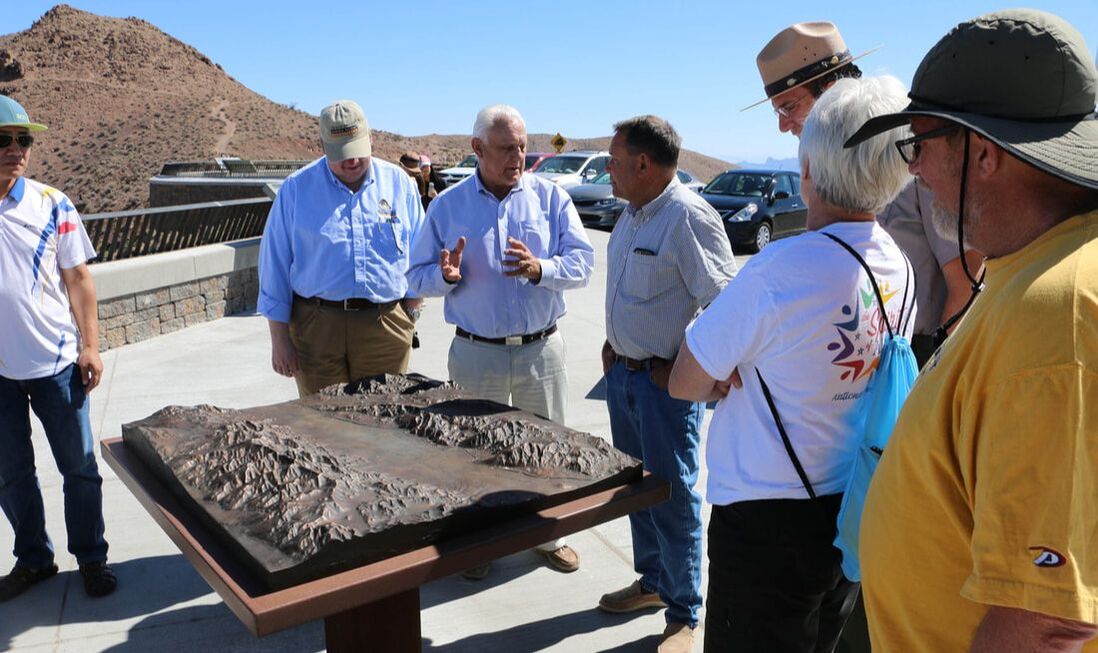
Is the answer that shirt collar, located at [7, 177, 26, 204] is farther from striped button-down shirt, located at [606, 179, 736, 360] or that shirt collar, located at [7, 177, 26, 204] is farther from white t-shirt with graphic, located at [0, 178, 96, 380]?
striped button-down shirt, located at [606, 179, 736, 360]

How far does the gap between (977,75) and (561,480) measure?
1325mm

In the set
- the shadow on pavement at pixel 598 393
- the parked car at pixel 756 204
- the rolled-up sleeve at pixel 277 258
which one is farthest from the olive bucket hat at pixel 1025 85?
the parked car at pixel 756 204

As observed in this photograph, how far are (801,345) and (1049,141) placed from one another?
80cm

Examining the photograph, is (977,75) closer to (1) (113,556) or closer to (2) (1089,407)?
(2) (1089,407)

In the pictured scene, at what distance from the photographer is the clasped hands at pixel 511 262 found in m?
3.33

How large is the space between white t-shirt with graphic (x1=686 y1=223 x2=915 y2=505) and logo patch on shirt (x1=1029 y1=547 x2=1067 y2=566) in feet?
2.92

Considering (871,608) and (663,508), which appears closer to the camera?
(871,608)

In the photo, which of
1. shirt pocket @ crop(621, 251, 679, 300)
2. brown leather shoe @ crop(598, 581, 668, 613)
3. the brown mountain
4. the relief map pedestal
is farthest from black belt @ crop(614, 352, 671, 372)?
the brown mountain

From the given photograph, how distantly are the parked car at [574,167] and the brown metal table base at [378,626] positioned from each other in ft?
57.9

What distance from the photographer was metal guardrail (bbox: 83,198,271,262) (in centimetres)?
772

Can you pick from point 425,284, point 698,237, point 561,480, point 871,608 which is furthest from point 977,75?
point 425,284

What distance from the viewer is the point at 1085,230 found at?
1.15m

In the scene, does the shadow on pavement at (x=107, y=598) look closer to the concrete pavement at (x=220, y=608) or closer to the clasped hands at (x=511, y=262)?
the concrete pavement at (x=220, y=608)

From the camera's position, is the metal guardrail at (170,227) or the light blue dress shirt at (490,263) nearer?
the light blue dress shirt at (490,263)
